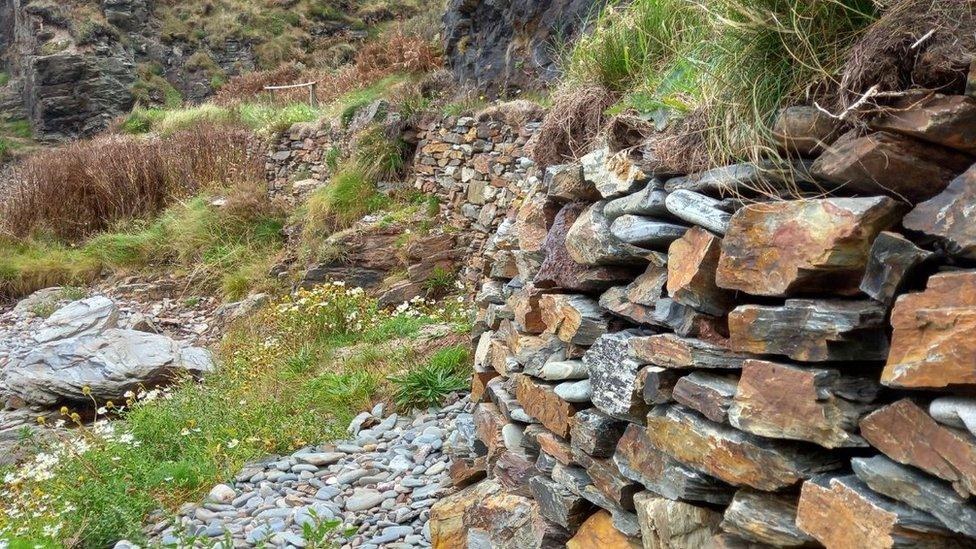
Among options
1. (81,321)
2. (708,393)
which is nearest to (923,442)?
(708,393)

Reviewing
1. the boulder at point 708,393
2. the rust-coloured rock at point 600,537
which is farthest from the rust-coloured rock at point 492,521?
the boulder at point 708,393

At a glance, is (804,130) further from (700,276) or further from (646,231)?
(646,231)

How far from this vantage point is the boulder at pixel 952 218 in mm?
1582

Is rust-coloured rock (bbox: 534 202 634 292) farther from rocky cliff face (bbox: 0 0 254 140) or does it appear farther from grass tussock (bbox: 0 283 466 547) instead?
rocky cliff face (bbox: 0 0 254 140)

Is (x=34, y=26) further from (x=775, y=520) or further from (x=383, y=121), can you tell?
(x=775, y=520)

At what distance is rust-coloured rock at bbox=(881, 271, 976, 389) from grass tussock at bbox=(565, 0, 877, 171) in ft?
2.03

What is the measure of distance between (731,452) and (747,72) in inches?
42.5

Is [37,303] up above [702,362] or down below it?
below

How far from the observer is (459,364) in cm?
552

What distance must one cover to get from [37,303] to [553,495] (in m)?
9.63

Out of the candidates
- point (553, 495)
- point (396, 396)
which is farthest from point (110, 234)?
point (553, 495)

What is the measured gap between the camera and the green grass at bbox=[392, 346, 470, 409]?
5199 mm

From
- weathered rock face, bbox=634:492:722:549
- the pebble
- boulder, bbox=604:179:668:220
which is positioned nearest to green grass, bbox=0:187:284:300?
the pebble

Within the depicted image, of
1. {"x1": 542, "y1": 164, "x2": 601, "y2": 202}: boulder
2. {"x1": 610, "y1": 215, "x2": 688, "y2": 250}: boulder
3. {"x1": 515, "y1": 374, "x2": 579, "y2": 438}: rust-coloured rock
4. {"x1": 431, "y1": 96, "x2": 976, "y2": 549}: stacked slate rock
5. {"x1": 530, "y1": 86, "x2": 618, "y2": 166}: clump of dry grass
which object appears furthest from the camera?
{"x1": 530, "y1": 86, "x2": 618, "y2": 166}: clump of dry grass
